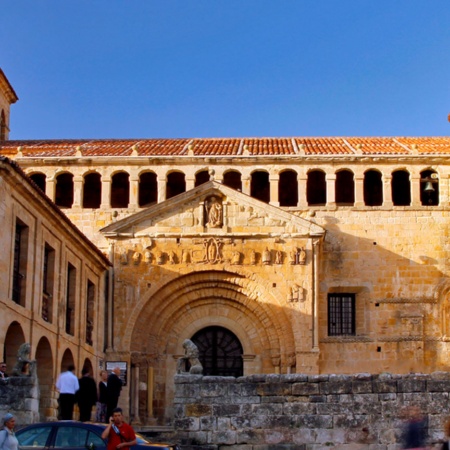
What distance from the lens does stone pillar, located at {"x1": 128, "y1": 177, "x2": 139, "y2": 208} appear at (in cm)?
3825

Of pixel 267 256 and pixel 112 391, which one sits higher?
pixel 267 256

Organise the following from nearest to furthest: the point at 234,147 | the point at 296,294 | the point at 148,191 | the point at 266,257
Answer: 1. the point at 296,294
2. the point at 266,257
3. the point at 148,191
4. the point at 234,147

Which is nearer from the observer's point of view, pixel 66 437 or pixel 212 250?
pixel 66 437

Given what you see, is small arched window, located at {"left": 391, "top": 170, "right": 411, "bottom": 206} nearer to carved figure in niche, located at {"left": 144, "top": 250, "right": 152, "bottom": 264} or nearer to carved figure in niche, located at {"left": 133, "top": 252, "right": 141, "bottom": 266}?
carved figure in niche, located at {"left": 144, "top": 250, "right": 152, "bottom": 264}

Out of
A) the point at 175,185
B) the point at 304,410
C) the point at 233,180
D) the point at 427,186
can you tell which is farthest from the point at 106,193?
the point at 304,410

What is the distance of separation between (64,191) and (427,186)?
1319 cm

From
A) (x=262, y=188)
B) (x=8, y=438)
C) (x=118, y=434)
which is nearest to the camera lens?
(x=8, y=438)

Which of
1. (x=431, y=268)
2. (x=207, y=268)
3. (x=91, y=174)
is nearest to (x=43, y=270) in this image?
(x=207, y=268)

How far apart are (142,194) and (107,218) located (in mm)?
2467

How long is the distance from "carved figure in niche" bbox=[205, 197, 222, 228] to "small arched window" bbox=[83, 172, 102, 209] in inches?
213

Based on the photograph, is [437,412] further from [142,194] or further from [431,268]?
[142,194]

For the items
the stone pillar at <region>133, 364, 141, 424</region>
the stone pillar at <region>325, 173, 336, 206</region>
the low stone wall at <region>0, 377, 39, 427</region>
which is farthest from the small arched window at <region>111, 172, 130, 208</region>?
the low stone wall at <region>0, 377, 39, 427</region>

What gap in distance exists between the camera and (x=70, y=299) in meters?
32.9

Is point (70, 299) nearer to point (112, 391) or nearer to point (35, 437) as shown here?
point (112, 391)
